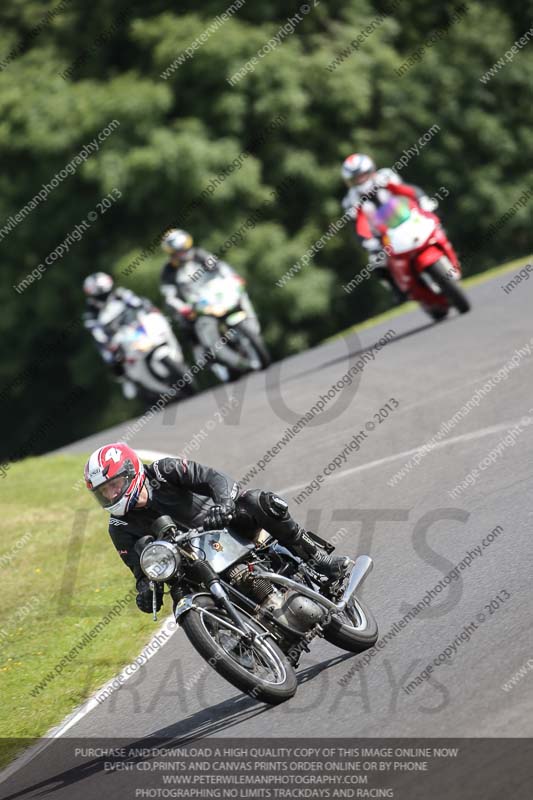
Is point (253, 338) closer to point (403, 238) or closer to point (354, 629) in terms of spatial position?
point (403, 238)

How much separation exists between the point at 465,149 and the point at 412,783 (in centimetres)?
2656

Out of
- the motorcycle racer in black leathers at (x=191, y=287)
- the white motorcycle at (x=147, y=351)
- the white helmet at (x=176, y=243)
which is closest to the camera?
the motorcycle racer in black leathers at (x=191, y=287)

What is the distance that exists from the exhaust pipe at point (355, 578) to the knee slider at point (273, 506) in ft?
1.91

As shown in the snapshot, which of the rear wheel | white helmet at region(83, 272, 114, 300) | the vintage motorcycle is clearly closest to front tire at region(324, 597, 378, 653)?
the vintage motorcycle

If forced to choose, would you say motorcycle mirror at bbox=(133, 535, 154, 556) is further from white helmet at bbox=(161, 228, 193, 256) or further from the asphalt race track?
white helmet at bbox=(161, 228, 193, 256)

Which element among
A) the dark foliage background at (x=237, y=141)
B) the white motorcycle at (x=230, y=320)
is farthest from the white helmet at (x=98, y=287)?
the dark foliage background at (x=237, y=141)

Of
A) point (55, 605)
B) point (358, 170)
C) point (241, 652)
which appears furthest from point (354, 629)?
point (358, 170)

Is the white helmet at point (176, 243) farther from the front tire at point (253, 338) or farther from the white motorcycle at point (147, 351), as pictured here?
the front tire at point (253, 338)

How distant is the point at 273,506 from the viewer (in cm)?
697

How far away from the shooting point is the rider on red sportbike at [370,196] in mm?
15992

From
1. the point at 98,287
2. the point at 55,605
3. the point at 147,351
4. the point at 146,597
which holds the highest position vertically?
the point at 146,597

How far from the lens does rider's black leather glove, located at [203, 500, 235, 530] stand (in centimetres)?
666

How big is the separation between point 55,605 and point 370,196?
7.55 meters

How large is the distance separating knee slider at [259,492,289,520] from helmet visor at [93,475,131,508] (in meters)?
0.74
